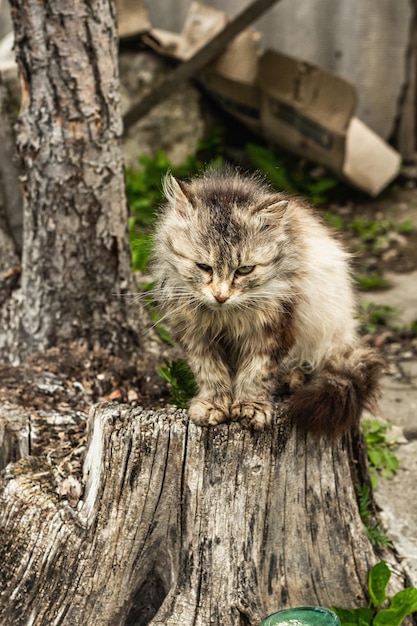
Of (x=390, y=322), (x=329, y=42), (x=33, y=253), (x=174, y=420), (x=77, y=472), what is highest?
(x=329, y=42)

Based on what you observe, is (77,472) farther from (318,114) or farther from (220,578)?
(318,114)

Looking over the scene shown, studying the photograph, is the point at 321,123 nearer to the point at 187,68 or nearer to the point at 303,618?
the point at 187,68

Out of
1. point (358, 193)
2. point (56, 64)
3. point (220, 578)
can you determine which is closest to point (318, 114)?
point (358, 193)

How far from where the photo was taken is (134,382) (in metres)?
4.02

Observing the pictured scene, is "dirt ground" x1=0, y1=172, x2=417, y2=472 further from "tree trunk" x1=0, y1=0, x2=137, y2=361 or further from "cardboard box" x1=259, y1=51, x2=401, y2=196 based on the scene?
"cardboard box" x1=259, y1=51, x2=401, y2=196

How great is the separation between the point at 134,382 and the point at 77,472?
2.30ft

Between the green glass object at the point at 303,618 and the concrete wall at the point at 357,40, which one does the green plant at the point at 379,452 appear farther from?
the concrete wall at the point at 357,40

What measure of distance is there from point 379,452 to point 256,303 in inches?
69.9

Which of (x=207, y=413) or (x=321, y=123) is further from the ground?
(x=321, y=123)

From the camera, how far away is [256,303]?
3.18 metres

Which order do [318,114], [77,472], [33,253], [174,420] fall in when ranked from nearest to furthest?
1. [174,420]
2. [77,472]
3. [33,253]
4. [318,114]

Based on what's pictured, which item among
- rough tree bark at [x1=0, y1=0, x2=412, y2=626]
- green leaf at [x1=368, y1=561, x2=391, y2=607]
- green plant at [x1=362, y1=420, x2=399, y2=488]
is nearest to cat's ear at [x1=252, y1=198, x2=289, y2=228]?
rough tree bark at [x1=0, y1=0, x2=412, y2=626]

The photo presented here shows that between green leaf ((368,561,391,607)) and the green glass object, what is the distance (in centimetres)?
39

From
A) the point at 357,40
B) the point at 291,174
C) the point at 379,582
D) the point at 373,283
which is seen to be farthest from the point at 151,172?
the point at 379,582
